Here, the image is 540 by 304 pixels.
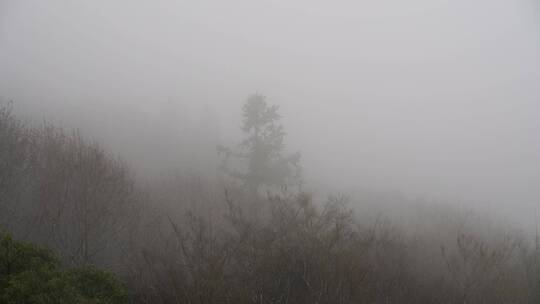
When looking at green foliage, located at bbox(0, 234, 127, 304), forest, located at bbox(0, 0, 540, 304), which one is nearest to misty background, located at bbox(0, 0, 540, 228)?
forest, located at bbox(0, 0, 540, 304)

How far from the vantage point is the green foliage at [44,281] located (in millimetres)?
3025

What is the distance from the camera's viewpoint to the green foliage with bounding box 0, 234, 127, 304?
303 cm

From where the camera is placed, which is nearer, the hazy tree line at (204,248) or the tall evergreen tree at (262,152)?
the hazy tree line at (204,248)

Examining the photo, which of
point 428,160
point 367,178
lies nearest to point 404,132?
point 428,160

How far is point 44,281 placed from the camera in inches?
129

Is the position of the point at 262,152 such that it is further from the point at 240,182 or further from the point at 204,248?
the point at 204,248

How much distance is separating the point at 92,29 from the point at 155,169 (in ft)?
296

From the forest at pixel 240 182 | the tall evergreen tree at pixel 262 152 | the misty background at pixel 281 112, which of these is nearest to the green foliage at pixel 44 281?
the forest at pixel 240 182

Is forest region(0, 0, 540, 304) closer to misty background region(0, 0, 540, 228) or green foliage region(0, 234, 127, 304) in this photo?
green foliage region(0, 234, 127, 304)

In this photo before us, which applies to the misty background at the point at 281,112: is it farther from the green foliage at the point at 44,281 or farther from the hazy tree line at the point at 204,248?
the green foliage at the point at 44,281

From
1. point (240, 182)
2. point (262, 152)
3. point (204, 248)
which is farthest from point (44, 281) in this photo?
point (240, 182)

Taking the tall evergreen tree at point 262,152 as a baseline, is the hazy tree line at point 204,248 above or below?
below

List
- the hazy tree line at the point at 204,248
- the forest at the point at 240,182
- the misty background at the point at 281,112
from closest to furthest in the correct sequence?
the hazy tree line at the point at 204,248, the forest at the point at 240,182, the misty background at the point at 281,112

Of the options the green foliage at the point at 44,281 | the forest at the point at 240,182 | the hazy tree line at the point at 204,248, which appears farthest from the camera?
the forest at the point at 240,182
